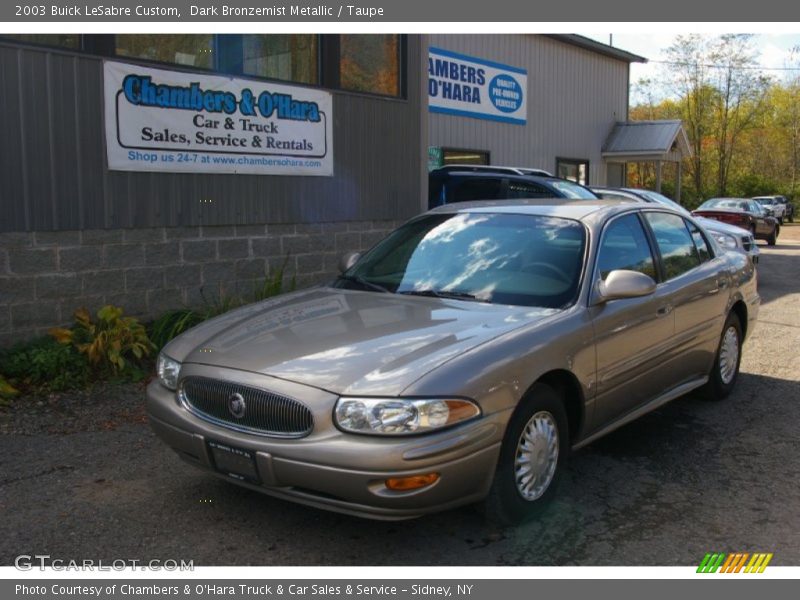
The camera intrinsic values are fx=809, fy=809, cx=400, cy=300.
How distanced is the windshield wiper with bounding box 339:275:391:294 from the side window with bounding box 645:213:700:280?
6.32ft

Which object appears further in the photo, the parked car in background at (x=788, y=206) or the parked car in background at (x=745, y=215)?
the parked car in background at (x=788, y=206)

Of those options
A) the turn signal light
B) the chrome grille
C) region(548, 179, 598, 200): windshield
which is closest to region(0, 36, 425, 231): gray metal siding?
region(548, 179, 598, 200): windshield

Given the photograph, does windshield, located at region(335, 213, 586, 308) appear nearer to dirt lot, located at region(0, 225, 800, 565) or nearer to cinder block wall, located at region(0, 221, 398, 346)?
dirt lot, located at region(0, 225, 800, 565)

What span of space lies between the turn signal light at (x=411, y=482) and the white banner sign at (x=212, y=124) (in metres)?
4.95

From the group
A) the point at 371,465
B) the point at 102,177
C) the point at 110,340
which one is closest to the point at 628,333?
the point at 371,465

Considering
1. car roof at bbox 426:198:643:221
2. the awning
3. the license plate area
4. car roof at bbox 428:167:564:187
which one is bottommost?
the license plate area

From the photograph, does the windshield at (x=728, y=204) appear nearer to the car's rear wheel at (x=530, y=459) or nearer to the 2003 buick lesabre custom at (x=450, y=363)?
the 2003 buick lesabre custom at (x=450, y=363)

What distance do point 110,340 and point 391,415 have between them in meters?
3.99

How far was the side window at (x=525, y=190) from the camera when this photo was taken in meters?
11.0

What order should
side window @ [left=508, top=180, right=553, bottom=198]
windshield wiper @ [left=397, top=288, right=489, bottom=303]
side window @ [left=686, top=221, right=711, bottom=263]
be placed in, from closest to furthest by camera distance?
1. windshield wiper @ [left=397, top=288, right=489, bottom=303]
2. side window @ [left=686, top=221, right=711, bottom=263]
3. side window @ [left=508, top=180, right=553, bottom=198]

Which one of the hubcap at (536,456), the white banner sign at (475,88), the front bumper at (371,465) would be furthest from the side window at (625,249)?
the white banner sign at (475,88)

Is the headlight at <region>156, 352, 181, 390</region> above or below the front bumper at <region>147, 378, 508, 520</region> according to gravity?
above

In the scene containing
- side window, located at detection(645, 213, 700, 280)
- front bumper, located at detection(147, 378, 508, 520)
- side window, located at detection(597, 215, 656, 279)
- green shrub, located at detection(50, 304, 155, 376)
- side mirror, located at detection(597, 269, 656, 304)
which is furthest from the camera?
green shrub, located at detection(50, 304, 155, 376)

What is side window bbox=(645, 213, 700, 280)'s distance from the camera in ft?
17.9
